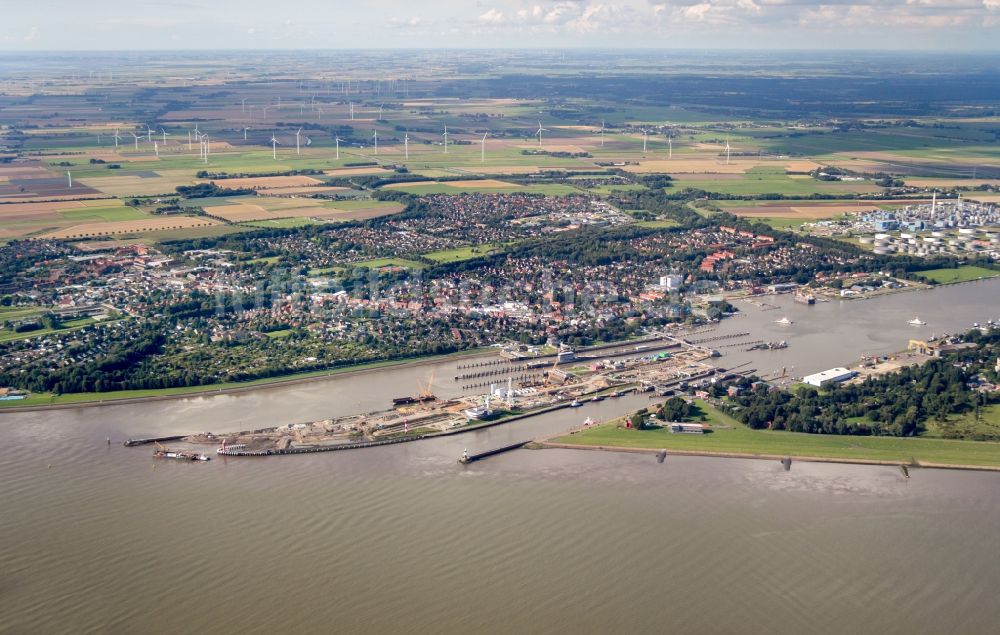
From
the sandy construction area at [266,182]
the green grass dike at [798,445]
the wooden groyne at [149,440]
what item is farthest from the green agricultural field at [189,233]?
the green grass dike at [798,445]

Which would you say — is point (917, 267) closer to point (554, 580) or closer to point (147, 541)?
point (554, 580)

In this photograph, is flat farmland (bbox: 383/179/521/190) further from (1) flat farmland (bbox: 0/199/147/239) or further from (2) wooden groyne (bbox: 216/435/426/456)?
(2) wooden groyne (bbox: 216/435/426/456)

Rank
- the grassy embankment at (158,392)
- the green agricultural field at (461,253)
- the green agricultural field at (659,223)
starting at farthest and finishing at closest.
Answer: the green agricultural field at (659,223)
the green agricultural field at (461,253)
the grassy embankment at (158,392)

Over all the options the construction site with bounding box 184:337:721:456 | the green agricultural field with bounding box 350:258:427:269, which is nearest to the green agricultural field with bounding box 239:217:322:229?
the green agricultural field with bounding box 350:258:427:269

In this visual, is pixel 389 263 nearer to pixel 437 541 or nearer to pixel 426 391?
pixel 426 391

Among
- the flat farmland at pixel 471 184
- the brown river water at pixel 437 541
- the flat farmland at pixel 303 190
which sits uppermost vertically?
the flat farmland at pixel 471 184

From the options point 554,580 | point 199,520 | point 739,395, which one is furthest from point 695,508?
point 199,520

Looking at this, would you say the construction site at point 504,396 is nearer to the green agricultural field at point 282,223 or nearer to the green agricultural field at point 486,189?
the green agricultural field at point 282,223
